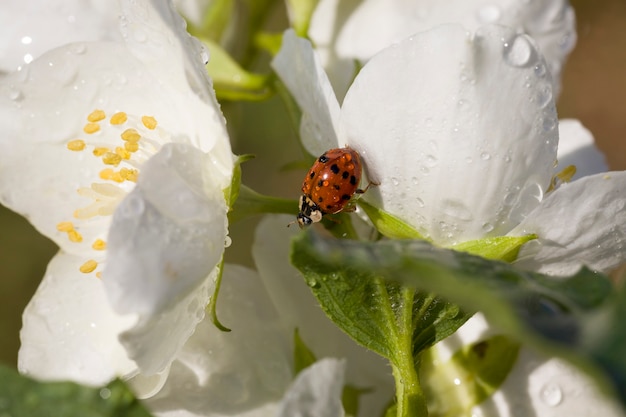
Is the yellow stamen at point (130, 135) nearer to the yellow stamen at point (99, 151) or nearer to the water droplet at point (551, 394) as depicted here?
the yellow stamen at point (99, 151)

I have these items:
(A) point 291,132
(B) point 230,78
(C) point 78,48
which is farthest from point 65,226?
(A) point 291,132

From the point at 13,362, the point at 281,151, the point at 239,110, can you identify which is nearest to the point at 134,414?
the point at 239,110

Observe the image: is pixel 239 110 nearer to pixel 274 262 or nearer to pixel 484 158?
pixel 274 262

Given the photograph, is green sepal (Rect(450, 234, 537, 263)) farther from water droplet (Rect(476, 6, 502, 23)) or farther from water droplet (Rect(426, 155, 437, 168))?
water droplet (Rect(476, 6, 502, 23))

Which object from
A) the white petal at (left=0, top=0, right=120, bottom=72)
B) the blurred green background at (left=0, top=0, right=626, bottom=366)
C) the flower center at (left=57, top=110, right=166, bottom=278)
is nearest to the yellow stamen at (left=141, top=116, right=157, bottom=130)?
the flower center at (left=57, top=110, right=166, bottom=278)

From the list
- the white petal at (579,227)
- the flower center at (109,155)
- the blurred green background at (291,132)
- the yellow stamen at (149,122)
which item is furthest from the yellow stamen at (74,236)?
the blurred green background at (291,132)

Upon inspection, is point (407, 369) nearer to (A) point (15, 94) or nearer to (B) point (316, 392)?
(B) point (316, 392)
